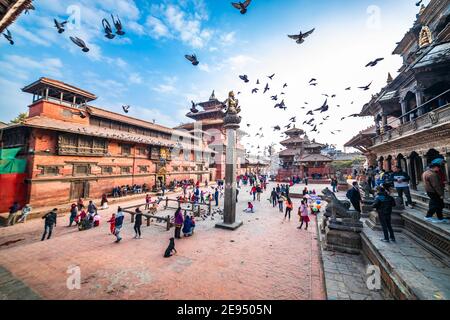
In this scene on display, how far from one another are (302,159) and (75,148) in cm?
3372

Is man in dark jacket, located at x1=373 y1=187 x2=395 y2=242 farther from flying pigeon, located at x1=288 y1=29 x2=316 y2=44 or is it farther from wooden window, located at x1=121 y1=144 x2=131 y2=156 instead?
wooden window, located at x1=121 y1=144 x2=131 y2=156

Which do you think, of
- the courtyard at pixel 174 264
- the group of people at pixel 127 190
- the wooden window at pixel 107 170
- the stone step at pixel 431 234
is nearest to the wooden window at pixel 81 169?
the wooden window at pixel 107 170

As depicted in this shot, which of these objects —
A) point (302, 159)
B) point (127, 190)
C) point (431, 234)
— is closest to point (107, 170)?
point (127, 190)

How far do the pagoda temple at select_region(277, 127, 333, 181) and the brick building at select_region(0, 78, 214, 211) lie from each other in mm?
24740

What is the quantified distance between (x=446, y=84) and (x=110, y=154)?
1068 inches

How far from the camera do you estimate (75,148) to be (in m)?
16.6

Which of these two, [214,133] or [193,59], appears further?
[214,133]

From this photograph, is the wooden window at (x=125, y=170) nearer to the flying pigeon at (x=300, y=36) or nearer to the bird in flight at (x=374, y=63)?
the flying pigeon at (x=300, y=36)

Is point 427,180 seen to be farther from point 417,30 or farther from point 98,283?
point 417,30

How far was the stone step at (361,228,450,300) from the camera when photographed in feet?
10.8

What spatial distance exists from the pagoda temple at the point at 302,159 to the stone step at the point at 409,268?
2723 centimetres

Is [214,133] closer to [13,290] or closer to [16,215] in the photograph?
[16,215]

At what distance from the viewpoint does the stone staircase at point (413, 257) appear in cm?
340
